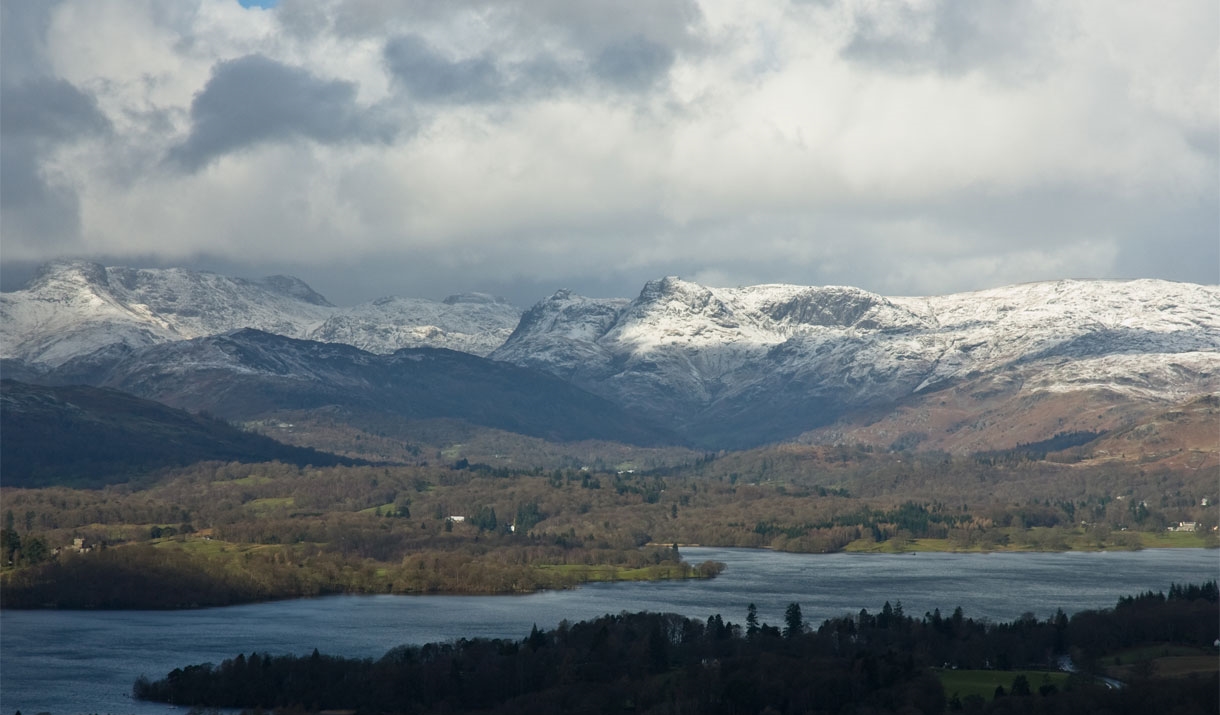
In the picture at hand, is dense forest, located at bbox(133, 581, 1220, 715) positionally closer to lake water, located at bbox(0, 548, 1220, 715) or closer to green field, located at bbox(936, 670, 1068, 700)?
green field, located at bbox(936, 670, 1068, 700)

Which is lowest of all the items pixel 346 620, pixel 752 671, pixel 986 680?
pixel 986 680

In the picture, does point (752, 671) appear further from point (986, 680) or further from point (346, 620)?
point (346, 620)

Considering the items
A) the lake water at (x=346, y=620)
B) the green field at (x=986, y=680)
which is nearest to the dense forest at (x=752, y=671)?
the green field at (x=986, y=680)

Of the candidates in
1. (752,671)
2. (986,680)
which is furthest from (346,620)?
(986,680)

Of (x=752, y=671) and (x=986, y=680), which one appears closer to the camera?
(x=752, y=671)

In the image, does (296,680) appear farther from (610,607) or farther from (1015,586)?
(1015,586)

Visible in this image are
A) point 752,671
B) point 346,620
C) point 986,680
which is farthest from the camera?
point 346,620

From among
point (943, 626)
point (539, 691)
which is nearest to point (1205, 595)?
point (943, 626)
